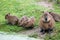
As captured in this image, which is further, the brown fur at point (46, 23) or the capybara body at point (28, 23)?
the capybara body at point (28, 23)

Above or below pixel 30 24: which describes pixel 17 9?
above

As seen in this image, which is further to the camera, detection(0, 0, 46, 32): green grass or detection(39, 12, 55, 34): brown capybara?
detection(0, 0, 46, 32): green grass

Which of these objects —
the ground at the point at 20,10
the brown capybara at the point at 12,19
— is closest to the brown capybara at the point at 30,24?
the ground at the point at 20,10

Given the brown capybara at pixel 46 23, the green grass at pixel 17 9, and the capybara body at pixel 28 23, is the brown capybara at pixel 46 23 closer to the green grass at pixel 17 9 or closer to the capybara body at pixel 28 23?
the capybara body at pixel 28 23

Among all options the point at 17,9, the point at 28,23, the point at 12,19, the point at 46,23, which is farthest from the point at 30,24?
the point at 17,9

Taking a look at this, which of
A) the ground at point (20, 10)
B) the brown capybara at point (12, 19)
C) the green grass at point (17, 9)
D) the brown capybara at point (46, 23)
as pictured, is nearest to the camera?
the brown capybara at point (46, 23)

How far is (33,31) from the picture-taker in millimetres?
7984

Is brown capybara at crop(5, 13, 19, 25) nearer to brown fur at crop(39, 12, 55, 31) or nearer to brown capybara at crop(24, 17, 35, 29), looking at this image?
brown capybara at crop(24, 17, 35, 29)

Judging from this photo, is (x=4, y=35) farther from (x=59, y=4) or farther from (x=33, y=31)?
(x=59, y=4)

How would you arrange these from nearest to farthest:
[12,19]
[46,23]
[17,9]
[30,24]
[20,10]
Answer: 1. [46,23]
2. [30,24]
3. [12,19]
4. [20,10]
5. [17,9]

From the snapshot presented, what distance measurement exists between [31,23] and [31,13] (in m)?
2.00

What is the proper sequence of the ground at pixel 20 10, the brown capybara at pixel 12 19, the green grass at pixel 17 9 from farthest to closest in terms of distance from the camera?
1. the brown capybara at pixel 12 19
2. the green grass at pixel 17 9
3. the ground at pixel 20 10

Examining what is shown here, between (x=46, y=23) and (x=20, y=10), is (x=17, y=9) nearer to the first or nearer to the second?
(x=20, y=10)

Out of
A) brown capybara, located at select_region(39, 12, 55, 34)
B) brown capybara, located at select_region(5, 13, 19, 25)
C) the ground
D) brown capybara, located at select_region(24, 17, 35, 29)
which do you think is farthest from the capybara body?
brown capybara, located at select_region(39, 12, 55, 34)
